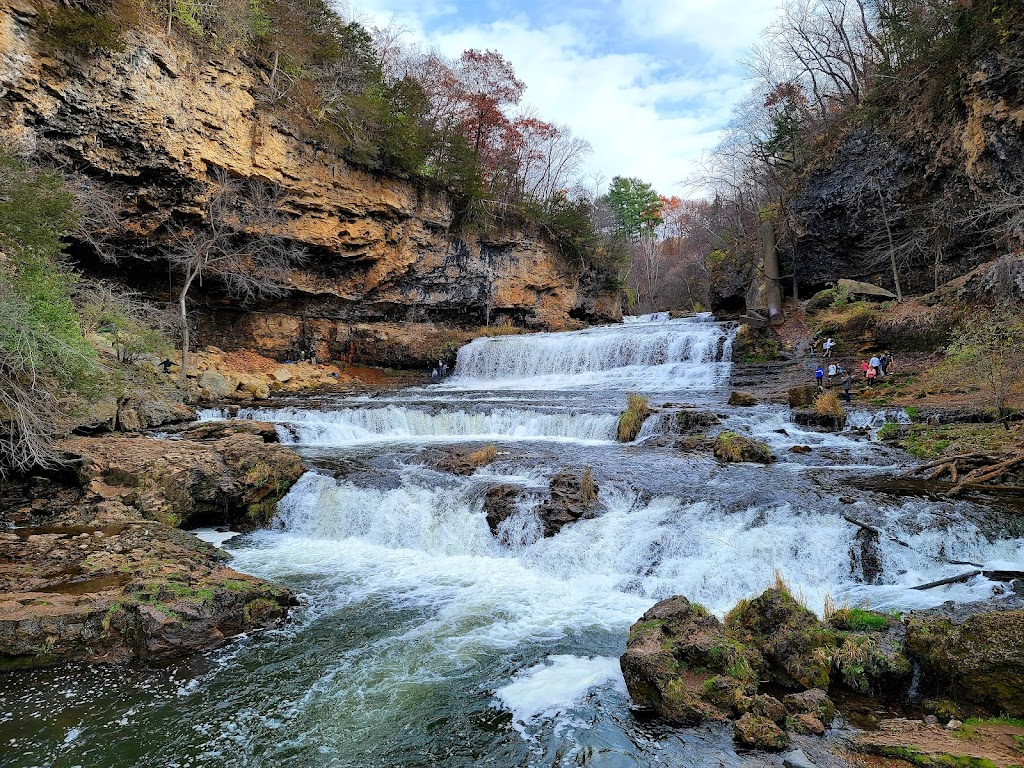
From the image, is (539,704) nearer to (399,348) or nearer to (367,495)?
(367,495)

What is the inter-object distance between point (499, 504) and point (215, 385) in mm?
13370

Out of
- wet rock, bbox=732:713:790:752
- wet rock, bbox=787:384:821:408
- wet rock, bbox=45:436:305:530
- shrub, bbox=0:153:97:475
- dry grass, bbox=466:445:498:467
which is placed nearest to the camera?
wet rock, bbox=732:713:790:752

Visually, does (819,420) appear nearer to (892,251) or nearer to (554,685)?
(554,685)

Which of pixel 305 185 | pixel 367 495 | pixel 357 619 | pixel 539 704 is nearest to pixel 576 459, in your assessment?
pixel 367 495

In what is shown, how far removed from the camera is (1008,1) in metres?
14.5

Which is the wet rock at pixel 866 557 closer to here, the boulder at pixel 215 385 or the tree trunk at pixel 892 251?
the tree trunk at pixel 892 251

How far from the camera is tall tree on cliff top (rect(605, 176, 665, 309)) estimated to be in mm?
49531

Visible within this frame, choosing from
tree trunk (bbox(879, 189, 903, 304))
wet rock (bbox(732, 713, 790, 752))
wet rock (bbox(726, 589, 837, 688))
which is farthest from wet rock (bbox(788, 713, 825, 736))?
tree trunk (bbox(879, 189, 903, 304))

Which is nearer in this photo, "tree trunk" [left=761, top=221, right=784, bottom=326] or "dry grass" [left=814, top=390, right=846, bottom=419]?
"dry grass" [left=814, top=390, right=846, bottom=419]

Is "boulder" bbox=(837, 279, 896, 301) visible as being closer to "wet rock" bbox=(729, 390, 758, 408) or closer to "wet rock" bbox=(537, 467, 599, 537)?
"wet rock" bbox=(729, 390, 758, 408)

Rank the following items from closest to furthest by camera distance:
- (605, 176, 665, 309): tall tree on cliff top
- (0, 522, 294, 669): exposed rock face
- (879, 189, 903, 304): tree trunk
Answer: (0, 522, 294, 669): exposed rock face, (879, 189, 903, 304): tree trunk, (605, 176, 665, 309): tall tree on cliff top

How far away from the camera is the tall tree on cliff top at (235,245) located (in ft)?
58.2

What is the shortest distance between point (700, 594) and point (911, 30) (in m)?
21.3

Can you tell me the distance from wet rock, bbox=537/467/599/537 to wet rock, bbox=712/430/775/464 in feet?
9.54
